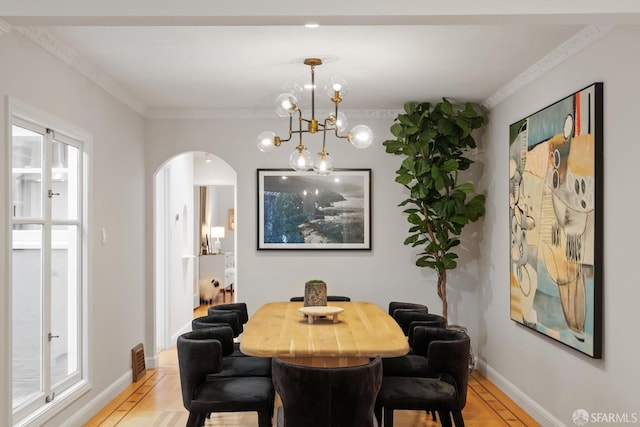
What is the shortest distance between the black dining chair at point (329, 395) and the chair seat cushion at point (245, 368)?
121 cm

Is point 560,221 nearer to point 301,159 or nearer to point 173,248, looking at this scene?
point 301,159

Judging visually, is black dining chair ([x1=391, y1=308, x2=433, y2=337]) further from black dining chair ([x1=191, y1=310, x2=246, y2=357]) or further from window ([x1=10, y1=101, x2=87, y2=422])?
window ([x1=10, y1=101, x2=87, y2=422])

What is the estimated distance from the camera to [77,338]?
4312 millimetres

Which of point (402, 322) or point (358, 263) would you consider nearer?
point (402, 322)

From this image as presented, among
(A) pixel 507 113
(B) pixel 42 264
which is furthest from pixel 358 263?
(B) pixel 42 264

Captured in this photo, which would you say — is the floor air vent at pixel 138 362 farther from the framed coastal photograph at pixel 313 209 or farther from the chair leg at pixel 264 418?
the chair leg at pixel 264 418

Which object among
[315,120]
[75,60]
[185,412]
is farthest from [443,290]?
[75,60]

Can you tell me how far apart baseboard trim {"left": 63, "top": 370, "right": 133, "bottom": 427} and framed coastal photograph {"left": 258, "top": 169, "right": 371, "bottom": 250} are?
70.0 inches

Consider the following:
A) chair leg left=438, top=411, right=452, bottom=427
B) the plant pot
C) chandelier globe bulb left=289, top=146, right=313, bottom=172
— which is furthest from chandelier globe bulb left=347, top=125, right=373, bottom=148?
chair leg left=438, top=411, right=452, bottom=427

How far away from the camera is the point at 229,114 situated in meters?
6.06

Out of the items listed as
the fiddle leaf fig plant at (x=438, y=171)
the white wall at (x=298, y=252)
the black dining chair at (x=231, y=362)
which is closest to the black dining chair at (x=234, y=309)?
the black dining chair at (x=231, y=362)

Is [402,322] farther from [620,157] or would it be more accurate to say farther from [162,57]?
[162,57]

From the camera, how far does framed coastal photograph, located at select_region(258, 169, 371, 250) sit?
6055mm

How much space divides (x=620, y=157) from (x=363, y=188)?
10.0ft
